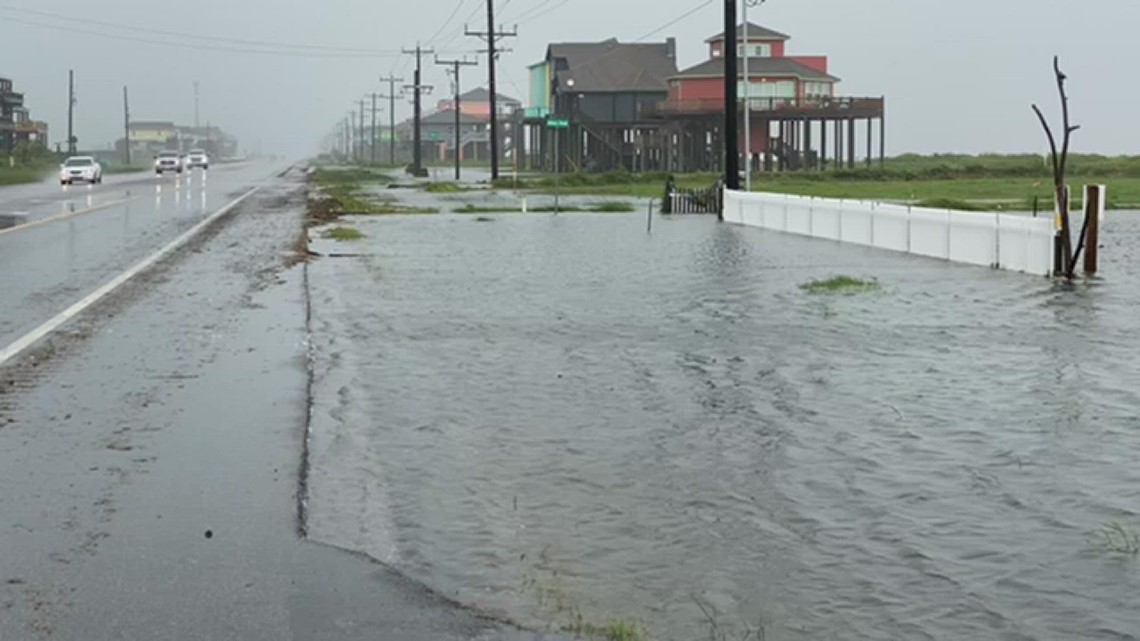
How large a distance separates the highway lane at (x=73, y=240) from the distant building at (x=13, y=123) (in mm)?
91808

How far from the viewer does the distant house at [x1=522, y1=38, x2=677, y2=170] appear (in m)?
112

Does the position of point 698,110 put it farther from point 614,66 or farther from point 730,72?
point 730,72

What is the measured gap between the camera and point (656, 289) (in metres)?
22.0

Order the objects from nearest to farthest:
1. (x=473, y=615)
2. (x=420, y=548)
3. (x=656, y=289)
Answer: (x=473, y=615)
(x=420, y=548)
(x=656, y=289)

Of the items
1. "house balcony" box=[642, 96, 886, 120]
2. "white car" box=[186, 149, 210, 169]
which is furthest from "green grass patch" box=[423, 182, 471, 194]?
"white car" box=[186, 149, 210, 169]

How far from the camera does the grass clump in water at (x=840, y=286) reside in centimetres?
2144

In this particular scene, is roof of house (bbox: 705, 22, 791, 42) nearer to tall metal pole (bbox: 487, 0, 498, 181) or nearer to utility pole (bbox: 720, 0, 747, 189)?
tall metal pole (bbox: 487, 0, 498, 181)

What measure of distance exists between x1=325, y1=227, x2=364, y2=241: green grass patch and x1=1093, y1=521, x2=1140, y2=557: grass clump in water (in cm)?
2569

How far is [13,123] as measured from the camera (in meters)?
161

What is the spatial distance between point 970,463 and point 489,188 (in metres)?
65.3

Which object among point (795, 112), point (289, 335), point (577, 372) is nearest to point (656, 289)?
point (289, 335)

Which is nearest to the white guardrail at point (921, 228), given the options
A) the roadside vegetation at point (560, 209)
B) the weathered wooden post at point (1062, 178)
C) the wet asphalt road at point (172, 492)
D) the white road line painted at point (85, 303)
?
the weathered wooden post at point (1062, 178)

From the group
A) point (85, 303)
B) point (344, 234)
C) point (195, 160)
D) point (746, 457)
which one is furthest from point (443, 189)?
point (195, 160)

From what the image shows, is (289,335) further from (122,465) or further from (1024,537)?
(1024,537)
